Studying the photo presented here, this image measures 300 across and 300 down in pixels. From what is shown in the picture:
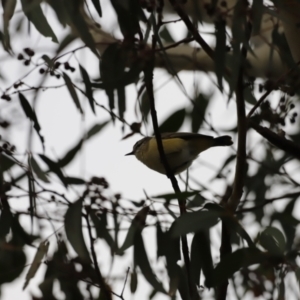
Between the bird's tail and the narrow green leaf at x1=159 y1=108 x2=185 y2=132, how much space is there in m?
0.17

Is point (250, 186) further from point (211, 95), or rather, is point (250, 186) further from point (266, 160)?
point (211, 95)

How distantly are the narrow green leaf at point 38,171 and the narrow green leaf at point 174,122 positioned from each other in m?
0.53

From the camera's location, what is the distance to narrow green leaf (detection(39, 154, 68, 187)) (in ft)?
7.72

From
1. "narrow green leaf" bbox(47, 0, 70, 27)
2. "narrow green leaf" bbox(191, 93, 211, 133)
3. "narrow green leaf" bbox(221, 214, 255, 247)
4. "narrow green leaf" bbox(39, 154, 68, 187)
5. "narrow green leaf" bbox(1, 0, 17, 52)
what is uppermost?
"narrow green leaf" bbox(191, 93, 211, 133)

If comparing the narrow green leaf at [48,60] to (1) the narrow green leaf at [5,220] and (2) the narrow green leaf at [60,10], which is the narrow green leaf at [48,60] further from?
(1) the narrow green leaf at [5,220]

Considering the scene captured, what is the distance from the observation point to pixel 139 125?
2.24m

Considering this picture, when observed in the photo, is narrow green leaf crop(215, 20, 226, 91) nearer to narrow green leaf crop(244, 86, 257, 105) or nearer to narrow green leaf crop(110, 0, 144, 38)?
narrow green leaf crop(110, 0, 144, 38)

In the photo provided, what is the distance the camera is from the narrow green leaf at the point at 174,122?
8.72ft

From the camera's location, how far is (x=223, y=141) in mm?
2730

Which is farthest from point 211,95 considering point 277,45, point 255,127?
point 255,127

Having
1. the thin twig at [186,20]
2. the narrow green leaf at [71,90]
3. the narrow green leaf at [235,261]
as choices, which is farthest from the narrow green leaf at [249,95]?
the narrow green leaf at [235,261]

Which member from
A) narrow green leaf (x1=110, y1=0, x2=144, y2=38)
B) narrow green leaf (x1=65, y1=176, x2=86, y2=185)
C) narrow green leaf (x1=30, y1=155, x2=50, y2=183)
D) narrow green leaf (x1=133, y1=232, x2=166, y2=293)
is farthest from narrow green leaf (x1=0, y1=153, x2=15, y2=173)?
narrow green leaf (x1=110, y1=0, x2=144, y2=38)

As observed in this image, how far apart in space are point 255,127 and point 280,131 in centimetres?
15

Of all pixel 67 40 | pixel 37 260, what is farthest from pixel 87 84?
pixel 67 40
